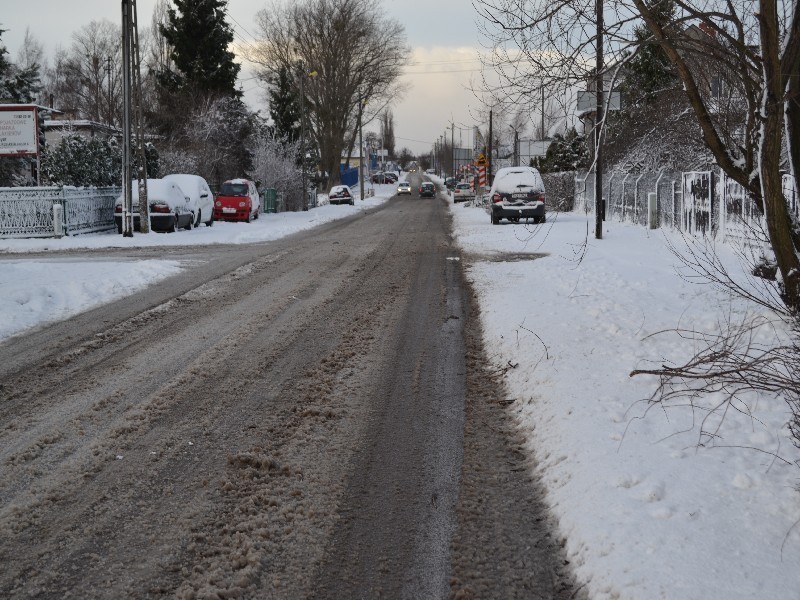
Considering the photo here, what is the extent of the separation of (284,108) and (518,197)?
43.0 m

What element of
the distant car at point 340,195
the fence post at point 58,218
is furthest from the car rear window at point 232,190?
the distant car at point 340,195

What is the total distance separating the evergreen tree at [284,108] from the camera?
66500 millimetres

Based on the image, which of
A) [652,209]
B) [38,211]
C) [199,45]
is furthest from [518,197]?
[199,45]

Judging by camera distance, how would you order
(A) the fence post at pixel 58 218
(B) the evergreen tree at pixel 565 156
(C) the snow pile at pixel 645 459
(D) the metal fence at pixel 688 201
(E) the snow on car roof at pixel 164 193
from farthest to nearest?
(B) the evergreen tree at pixel 565 156
(E) the snow on car roof at pixel 164 193
(A) the fence post at pixel 58 218
(D) the metal fence at pixel 688 201
(C) the snow pile at pixel 645 459

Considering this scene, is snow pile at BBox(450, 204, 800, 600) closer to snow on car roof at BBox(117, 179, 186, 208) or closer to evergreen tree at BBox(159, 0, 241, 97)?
snow on car roof at BBox(117, 179, 186, 208)

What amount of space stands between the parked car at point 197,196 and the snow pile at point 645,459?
2015 cm

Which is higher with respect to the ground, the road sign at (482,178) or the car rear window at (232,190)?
the road sign at (482,178)

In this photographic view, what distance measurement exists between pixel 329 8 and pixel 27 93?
23.0m

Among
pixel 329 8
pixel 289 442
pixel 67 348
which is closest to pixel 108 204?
pixel 67 348

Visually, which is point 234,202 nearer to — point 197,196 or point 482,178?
point 197,196

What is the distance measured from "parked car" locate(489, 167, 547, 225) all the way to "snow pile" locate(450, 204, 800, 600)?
59.2ft

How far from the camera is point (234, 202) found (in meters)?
33.7

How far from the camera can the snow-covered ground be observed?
3.63m

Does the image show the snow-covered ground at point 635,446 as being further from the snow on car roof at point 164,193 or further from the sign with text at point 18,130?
the sign with text at point 18,130
